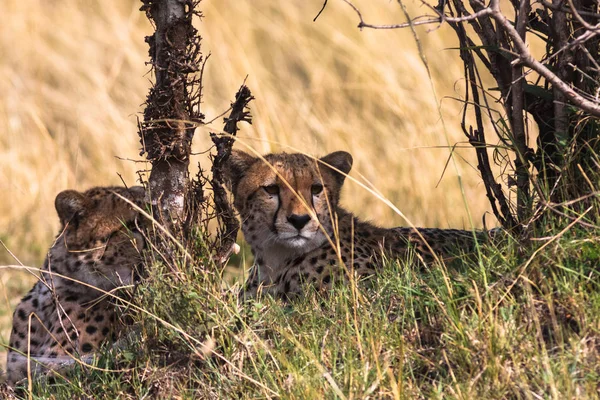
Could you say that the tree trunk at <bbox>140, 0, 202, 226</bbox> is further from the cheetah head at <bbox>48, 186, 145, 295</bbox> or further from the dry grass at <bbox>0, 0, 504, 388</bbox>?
the dry grass at <bbox>0, 0, 504, 388</bbox>

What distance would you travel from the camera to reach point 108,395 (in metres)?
3.38

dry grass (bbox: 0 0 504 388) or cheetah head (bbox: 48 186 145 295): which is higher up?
dry grass (bbox: 0 0 504 388)

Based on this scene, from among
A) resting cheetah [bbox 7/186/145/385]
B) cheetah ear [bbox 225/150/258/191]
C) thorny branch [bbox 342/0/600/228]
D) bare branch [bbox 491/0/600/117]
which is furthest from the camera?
cheetah ear [bbox 225/150/258/191]

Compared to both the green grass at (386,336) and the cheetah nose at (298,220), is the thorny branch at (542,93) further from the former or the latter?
the cheetah nose at (298,220)

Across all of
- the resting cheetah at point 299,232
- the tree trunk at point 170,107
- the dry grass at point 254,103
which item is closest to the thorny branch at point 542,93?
the resting cheetah at point 299,232

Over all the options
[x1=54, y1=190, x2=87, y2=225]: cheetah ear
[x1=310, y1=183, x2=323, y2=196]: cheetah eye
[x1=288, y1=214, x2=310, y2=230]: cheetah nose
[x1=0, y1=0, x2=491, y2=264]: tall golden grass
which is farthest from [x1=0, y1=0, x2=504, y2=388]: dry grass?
[x1=288, y1=214, x2=310, y2=230]: cheetah nose

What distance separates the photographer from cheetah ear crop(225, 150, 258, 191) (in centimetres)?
470

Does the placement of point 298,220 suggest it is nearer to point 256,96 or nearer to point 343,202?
A: point 343,202

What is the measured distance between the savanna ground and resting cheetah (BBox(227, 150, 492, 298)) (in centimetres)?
28

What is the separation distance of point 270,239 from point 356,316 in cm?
136

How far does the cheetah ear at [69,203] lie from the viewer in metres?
4.23

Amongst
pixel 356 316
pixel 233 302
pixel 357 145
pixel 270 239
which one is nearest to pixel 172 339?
pixel 233 302

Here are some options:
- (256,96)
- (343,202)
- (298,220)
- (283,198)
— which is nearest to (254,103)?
(256,96)

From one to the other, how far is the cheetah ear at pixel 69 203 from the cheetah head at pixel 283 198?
0.70 meters
